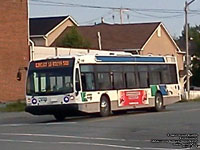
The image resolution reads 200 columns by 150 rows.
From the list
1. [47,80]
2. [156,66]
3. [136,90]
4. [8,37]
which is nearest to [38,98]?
[47,80]

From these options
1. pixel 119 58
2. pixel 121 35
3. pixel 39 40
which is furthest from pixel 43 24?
pixel 119 58

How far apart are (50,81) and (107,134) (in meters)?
7.63

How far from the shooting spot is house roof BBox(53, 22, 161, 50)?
71312 millimetres

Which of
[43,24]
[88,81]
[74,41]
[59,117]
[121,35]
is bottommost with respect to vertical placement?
[59,117]

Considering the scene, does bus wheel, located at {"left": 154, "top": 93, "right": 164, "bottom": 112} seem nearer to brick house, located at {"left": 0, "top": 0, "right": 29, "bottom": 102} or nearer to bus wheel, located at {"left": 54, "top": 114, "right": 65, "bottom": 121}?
bus wheel, located at {"left": 54, "top": 114, "right": 65, "bottom": 121}

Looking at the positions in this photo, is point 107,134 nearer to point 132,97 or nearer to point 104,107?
point 104,107

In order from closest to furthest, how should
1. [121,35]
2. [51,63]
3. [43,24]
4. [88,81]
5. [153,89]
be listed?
[51,63]
[88,81]
[153,89]
[121,35]
[43,24]

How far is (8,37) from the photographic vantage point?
54.0 metres

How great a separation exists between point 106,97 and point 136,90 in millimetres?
2529

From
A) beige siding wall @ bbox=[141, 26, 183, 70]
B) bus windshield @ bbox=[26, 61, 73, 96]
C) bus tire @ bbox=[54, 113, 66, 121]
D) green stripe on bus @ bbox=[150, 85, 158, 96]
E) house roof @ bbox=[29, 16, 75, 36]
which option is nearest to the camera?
bus windshield @ bbox=[26, 61, 73, 96]

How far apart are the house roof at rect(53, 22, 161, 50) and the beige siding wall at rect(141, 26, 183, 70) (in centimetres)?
88

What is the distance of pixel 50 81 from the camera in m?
29.1

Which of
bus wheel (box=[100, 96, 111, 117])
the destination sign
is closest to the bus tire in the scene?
bus wheel (box=[100, 96, 111, 117])

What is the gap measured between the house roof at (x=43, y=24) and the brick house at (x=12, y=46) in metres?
15.3
